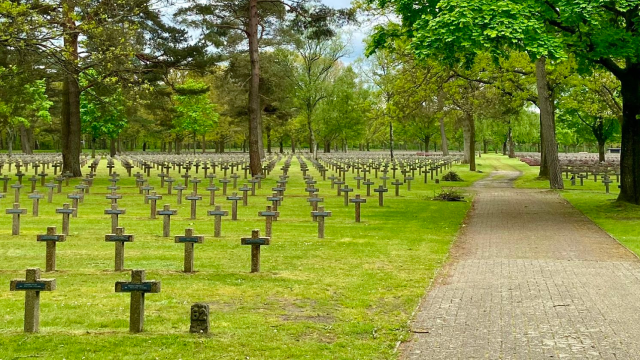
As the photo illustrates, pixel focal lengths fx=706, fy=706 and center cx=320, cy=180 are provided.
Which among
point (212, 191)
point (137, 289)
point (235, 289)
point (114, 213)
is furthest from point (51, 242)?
point (212, 191)

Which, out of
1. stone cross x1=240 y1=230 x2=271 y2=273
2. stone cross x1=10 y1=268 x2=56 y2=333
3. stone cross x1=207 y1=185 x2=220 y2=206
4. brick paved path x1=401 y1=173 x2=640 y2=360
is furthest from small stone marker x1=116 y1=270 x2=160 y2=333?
stone cross x1=207 y1=185 x2=220 y2=206

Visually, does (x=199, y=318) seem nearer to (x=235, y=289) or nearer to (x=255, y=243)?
(x=235, y=289)

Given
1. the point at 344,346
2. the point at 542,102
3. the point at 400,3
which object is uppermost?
the point at 400,3

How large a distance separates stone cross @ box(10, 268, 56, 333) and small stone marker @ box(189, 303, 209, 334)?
4.43ft

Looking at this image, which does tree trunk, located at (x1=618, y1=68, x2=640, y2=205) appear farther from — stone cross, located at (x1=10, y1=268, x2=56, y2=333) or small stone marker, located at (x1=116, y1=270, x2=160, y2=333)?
stone cross, located at (x1=10, y1=268, x2=56, y2=333)

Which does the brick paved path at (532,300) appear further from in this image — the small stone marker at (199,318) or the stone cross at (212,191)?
the stone cross at (212,191)

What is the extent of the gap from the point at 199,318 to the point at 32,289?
63.3 inches

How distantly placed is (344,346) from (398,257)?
18.6 feet

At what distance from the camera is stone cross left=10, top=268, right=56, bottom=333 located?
668 cm

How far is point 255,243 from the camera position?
10422 millimetres

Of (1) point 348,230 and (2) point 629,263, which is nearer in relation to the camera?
(2) point 629,263

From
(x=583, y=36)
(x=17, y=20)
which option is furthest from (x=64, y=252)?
(x=583, y=36)

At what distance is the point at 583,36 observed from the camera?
18203 mm

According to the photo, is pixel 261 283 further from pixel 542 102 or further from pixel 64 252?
pixel 542 102
